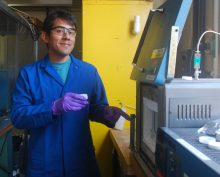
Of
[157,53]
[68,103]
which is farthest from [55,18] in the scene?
[157,53]

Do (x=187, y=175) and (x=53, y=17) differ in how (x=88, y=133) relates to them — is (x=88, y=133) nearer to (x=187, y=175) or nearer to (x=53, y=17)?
(x=53, y=17)

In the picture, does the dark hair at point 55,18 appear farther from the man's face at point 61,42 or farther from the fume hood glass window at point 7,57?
the fume hood glass window at point 7,57

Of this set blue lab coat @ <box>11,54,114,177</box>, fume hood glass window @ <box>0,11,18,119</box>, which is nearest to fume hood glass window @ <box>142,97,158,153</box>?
blue lab coat @ <box>11,54,114,177</box>

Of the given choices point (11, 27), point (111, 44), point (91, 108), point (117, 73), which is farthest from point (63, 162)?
point (11, 27)

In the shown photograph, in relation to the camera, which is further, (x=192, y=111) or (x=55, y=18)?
(x=55, y=18)

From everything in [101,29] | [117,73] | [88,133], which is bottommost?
[88,133]

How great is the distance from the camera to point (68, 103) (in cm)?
110

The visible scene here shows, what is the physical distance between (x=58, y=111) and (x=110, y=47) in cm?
122

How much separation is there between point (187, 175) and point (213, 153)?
0.30 ft

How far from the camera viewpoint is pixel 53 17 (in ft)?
4.62

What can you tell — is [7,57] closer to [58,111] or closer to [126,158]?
[58,111]

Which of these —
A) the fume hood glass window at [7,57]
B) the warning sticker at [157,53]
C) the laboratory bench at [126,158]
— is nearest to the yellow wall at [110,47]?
the laboratory bench at [126,158]

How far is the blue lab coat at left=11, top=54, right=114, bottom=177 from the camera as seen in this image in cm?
125

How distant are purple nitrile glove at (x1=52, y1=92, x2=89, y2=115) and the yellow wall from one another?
103 cm
